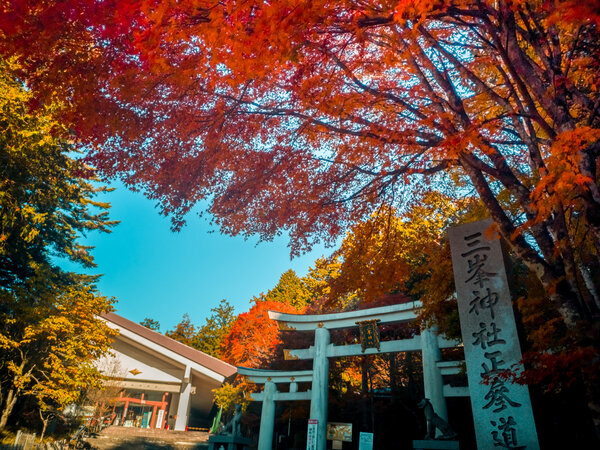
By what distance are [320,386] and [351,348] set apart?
190 centimetres

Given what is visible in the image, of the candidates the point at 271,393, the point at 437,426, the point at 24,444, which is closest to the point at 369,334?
the point at 271,393

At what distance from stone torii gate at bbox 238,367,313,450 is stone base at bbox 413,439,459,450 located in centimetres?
844

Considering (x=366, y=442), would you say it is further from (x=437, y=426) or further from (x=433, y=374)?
(x=437, y=426)

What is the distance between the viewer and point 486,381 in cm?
528

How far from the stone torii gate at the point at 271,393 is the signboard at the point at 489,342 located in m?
10.3

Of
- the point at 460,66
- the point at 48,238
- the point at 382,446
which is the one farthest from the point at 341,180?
the point at 48,238

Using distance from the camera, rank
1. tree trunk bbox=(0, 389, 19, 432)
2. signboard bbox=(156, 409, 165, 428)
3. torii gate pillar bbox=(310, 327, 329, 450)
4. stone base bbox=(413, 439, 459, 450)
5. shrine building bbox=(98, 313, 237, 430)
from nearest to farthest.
→ stone base bbox=(413, 439, 459, 450) → tree trunk bbox=(0, 389, 19, 432) → torii gate pillar bbox=(310, 327, 329, 450) → shrine building bbox=(98, 313, 237, 430) → signboard bbox=(156, 409, 165, 428)

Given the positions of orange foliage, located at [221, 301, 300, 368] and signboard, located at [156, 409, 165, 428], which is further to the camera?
orange foliage, located at [221, 301, 300, 368]

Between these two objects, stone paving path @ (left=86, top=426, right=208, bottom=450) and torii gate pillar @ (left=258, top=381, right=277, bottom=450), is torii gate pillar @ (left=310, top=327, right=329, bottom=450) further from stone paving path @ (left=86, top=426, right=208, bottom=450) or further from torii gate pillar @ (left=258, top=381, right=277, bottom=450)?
stone paving path @ (left=86, top=426, right=208, bottom=450)

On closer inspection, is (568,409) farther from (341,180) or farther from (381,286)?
(341,180)

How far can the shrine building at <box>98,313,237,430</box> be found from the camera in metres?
19.3

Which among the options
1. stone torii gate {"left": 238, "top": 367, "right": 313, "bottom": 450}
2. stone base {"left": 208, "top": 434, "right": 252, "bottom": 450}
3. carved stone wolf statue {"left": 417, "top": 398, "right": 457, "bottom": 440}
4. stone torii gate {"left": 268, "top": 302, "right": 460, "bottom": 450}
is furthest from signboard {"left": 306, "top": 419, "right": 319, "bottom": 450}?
carved stone wolf statue {"left": 417, "top": 398, "right": 457, "bottom": 440}

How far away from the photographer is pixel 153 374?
19.8 metres

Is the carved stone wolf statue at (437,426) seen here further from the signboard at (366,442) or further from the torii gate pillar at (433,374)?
the torii gate pillar at (433,374)
